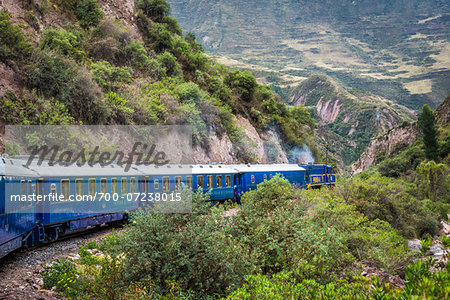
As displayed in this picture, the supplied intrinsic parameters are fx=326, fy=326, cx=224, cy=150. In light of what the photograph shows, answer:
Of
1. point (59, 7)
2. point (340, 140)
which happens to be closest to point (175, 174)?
point (59, 7)

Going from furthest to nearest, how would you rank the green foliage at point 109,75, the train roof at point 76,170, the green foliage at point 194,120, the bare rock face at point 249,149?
the bare rock face at point 249,149 < the green foliage at point 194,120 < the green foliage at point 109,75 < the train roof at point 76,170

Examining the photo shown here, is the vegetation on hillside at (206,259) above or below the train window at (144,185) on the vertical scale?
below

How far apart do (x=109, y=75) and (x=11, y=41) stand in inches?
262

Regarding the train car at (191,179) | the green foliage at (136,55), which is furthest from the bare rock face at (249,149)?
the green foliage at (136,55)

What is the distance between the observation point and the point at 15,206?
9.41 m

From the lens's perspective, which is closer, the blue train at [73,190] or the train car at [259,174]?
the blue train at [73,190]

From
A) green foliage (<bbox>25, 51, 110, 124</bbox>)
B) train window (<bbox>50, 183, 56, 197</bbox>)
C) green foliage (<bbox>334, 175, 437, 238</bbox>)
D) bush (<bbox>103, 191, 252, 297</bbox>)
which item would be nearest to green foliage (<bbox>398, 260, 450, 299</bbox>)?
bush (<bbox>103, 191, 252, 297</bbox>)

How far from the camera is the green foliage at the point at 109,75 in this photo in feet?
79.0

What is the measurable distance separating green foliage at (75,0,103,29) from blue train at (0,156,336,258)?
17.3 meters

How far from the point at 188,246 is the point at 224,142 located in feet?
83.3

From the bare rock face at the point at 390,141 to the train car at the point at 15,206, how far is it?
70.7m

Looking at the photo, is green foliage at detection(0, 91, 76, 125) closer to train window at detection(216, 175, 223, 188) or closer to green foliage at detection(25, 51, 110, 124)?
green foliage at detection(25, 51, 110, 124)

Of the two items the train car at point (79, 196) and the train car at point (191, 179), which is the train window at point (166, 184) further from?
the train car at point (79, 196)

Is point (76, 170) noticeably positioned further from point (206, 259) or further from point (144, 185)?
point (206, 259)
